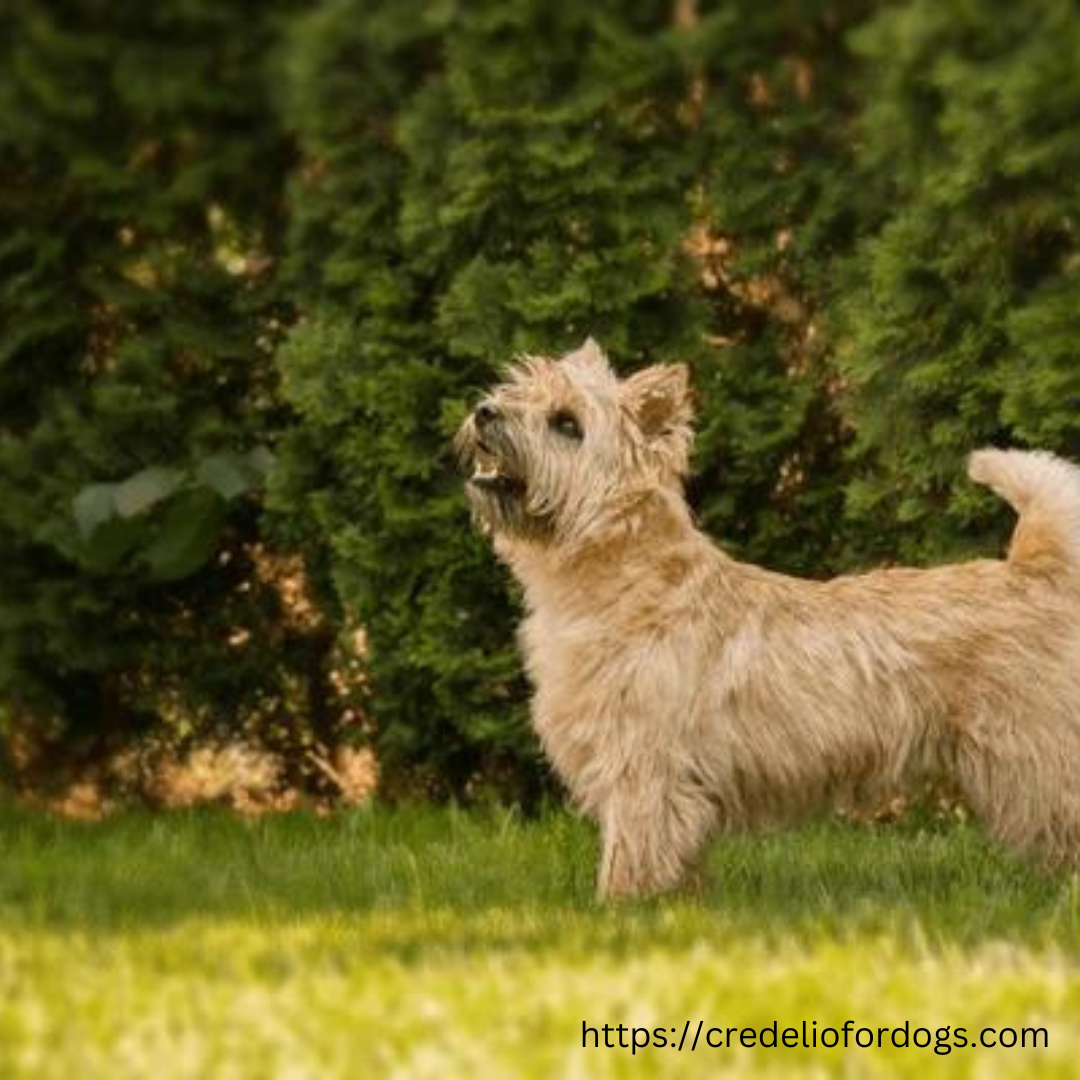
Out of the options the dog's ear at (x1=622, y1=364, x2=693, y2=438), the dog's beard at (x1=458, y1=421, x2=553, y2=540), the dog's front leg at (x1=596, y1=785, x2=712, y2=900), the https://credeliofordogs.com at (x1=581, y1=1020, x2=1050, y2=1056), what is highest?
the dog's ear at (x1=622, y1=364, x2=693, y2=438)

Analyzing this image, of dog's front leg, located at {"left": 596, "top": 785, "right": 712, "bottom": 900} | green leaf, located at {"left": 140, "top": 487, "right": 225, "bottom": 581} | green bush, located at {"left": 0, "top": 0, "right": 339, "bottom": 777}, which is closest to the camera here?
dog's front leg, located at {"left": 596, "top": 785, "right": 712, "bottom": 900}

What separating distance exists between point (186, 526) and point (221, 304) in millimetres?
901

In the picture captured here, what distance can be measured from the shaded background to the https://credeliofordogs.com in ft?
10.4

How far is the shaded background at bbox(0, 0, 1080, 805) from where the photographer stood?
6598 millimetres

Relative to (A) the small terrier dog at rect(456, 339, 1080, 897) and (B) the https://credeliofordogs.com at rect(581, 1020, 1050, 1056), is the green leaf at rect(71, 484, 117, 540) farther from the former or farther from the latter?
(B) the https://credeliofordogs.com at rect(581, 1020, 1050, 1056)

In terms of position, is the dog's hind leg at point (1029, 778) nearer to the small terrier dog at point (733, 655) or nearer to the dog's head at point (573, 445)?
the small terrier dog at point (733, 655)

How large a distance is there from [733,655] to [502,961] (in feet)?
4.93

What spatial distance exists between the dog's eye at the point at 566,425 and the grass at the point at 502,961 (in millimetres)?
1090

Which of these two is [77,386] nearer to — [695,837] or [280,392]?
[280,392]

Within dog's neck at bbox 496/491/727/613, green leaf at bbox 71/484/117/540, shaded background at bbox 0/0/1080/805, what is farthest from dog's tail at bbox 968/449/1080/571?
green leaf at bbox 71/484/117/540

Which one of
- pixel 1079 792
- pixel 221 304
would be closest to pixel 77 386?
pixel 221 304

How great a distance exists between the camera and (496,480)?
5.38m

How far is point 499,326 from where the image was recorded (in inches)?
282

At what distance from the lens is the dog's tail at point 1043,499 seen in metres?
5.36
